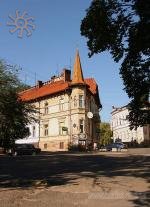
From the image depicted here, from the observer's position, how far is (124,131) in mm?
117250

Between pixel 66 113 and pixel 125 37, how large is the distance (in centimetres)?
5643

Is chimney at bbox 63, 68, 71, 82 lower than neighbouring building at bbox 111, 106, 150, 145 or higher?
higher

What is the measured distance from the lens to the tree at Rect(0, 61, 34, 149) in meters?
22.2

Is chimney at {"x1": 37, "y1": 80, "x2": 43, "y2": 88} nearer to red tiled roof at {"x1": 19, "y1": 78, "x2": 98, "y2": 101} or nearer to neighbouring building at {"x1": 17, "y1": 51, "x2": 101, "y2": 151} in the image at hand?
red tiled roof at {"x1": 19, "y1": 78, "x2": 98, "y2": 101}

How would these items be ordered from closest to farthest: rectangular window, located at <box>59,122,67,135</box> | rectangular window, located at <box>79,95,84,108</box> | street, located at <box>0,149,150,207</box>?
street, located at <box>0,149,150,207</box> < rectangular window, located at <box>79,95,84,108</box> < rectangular window, located at <box>59,122,67,135</box>

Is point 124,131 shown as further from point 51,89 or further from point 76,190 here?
point 76,190

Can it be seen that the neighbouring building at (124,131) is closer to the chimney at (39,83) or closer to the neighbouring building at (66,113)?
the neighbouring building at (66,113)

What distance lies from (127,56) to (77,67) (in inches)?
2270

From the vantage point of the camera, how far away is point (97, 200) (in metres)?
14.6

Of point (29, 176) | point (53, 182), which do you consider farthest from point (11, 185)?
point (29, 176)

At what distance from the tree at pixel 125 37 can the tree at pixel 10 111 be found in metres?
7.36

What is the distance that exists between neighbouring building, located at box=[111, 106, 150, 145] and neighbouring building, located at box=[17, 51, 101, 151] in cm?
2247

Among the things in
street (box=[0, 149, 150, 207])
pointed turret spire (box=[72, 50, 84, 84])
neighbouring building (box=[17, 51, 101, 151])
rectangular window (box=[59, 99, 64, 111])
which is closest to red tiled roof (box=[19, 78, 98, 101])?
neighbouring building (box=[17, 51, 101, 151])

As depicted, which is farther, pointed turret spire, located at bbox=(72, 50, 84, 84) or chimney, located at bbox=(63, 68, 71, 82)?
chimney, located at bbox=(63, 68, 71, 82)
